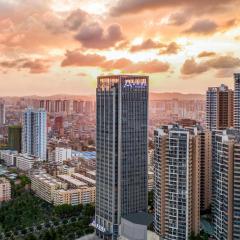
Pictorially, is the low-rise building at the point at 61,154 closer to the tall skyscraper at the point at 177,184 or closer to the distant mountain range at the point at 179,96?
the distant mountain range at the point at 179,96

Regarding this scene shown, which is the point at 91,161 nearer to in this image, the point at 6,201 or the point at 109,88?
the point at 6,201

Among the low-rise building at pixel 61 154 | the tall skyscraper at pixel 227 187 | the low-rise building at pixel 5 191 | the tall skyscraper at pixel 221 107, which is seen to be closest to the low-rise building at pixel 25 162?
the low-rise building at pixel 61 154

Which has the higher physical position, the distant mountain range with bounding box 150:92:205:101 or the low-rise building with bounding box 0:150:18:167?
the distant mountain range with bounding box 150:92:205:101

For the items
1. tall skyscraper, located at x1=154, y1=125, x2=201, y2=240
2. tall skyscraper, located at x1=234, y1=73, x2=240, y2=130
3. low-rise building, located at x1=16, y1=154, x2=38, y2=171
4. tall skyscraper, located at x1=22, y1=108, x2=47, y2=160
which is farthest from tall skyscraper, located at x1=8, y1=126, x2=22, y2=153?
tall skyscraper, located at x1=154, y1=125, x2=201, y2=240

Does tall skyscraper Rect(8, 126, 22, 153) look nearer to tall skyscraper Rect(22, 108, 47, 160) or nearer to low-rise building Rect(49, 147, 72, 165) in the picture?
tall skyscraper Rect(22, 108, 47, 160)

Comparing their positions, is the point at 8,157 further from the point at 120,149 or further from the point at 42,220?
the point at 120,149

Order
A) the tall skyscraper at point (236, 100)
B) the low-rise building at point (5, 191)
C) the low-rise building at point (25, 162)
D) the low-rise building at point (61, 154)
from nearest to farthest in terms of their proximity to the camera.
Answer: the tall skyscraper at point (236, 100) → the low-rise building at point (5, 191) → the low-rise building at point (25, 162) → the low-rise building at point (61, 154)
